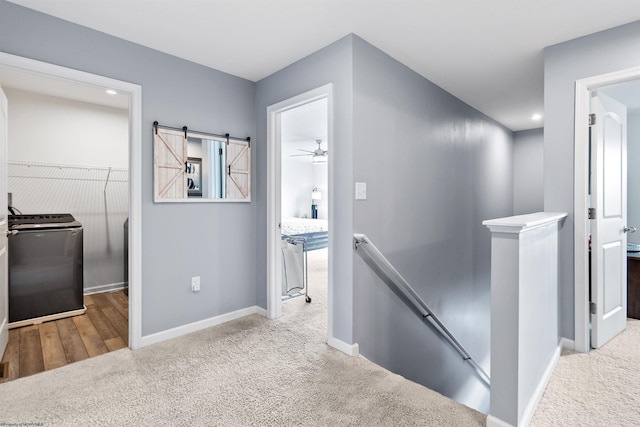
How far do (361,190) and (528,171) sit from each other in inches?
178

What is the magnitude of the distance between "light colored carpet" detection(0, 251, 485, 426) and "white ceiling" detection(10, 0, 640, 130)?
7.80 ft

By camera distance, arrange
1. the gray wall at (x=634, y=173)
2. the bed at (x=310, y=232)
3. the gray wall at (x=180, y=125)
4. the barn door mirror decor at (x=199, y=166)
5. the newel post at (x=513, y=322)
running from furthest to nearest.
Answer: the bed at (x=310, y=232), the gray wall at (x=634, y=173), the barn door mirror decor at (x=199, y=166), the gray wall at (x=180, y=125), the newel post at (x=513, y=322)

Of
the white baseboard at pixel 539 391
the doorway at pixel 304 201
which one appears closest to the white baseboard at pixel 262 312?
the doorway at pixel 304 201

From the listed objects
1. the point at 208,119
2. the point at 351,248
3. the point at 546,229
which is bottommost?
the point at 351,248

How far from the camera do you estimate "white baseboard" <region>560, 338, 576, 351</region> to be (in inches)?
95.7

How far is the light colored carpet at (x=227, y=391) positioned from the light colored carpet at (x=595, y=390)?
43 cm

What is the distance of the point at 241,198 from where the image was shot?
3172mm

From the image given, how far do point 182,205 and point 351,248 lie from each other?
1.51 meters

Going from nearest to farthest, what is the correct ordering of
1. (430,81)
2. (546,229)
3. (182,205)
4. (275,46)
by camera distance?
(546,229) → (275,46) → (182,205) → (430,81)

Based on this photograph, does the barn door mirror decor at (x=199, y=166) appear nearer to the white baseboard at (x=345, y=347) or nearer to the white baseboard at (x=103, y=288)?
the white baseboard at (x=345, y=347)

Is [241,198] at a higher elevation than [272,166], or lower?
lower

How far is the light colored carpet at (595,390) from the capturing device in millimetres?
1674

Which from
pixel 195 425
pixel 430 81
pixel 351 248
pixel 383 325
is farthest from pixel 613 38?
pixel 195 425

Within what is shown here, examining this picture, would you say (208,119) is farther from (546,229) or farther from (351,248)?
(546,229)
